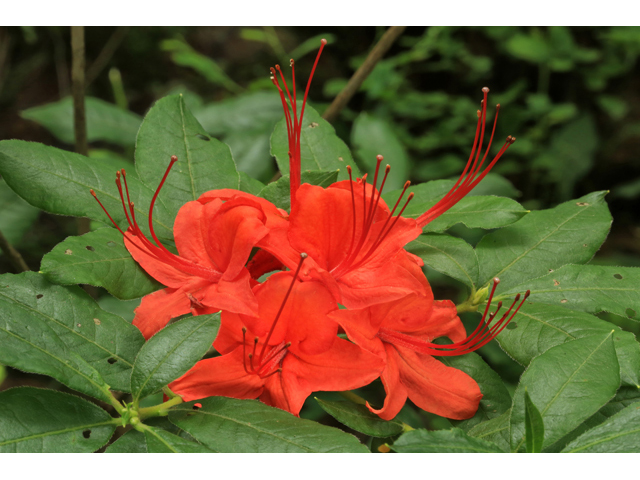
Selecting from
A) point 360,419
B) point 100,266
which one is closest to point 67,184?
point 100,266

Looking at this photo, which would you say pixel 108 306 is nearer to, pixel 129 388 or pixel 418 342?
pixel 129 388

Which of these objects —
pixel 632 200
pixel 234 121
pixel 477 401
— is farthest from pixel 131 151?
pixel 632 200

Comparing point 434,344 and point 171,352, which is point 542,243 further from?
point 171,352

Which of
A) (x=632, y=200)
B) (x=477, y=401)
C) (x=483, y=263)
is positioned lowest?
(x=632, y=200)

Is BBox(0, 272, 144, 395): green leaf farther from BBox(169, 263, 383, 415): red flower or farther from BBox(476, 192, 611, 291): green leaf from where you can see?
BBox(476, 192, 611, 291): green leaf

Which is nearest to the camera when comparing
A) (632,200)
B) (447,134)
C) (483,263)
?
(483,263)

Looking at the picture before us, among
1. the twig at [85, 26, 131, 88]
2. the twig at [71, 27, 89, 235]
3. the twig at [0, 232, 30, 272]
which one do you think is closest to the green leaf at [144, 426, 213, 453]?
the twig at [0, 232, 30, 272]
